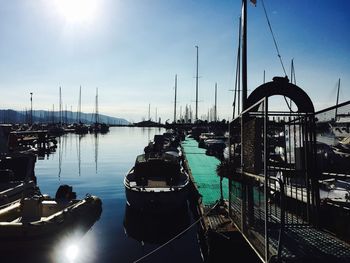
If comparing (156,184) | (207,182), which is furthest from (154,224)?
(207,182)

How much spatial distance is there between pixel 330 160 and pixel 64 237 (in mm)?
14926

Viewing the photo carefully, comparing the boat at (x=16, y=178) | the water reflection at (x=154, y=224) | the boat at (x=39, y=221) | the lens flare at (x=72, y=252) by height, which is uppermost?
the boat at (x=16, y=178)

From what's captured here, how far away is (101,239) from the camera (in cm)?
1492

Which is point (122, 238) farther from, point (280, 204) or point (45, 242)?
point (280, 204)

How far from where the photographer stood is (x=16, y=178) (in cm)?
1891

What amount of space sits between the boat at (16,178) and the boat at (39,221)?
1.25 meters

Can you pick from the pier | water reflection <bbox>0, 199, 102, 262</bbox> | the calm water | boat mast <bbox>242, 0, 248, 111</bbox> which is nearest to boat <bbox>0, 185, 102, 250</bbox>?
water reflection <bbox>0, 199, 102, 262</bbox>

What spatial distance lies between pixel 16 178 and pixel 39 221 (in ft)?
23.6

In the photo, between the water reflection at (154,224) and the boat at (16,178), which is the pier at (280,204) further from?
the boat at (16,178)

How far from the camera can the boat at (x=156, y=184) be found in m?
16.8

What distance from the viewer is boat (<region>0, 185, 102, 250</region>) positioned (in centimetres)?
1217

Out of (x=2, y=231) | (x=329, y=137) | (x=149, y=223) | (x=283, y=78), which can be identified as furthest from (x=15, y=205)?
(x=329, y=137)

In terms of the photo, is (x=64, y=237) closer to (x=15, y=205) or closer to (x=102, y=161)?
(x=15, y=205)

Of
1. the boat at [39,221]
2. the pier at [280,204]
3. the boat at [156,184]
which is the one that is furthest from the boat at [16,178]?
the pier at [280,204]
